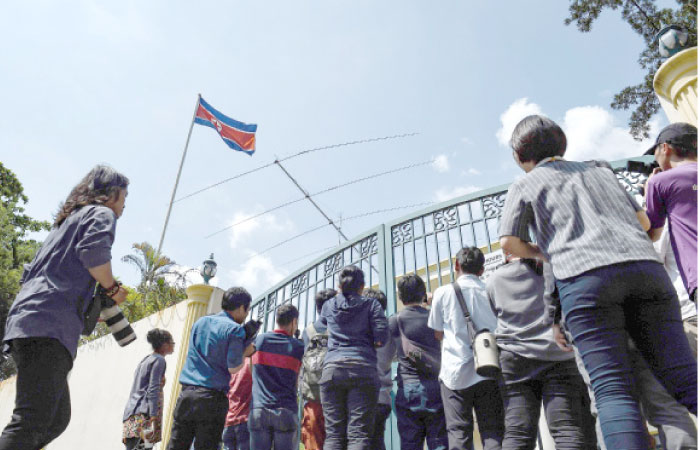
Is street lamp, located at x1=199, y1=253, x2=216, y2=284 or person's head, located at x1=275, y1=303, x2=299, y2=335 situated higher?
street lamp, located at x1=199, y1=253, x2=216, y2=284

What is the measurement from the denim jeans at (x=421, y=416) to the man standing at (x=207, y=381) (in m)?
1.17

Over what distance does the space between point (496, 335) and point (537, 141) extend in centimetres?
98

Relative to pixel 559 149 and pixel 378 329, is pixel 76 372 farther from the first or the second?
pixel 559 149

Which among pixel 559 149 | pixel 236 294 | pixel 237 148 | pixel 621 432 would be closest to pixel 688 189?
pixel 559 149

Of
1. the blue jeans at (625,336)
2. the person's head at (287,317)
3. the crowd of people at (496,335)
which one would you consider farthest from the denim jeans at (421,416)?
the blue jeans at (625,336)

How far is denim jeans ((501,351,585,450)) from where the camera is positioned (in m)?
2.05

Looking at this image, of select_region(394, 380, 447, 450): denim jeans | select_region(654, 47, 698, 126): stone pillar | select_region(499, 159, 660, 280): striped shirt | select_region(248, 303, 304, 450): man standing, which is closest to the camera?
select_region(499, 159, 660, 280): striped shirt

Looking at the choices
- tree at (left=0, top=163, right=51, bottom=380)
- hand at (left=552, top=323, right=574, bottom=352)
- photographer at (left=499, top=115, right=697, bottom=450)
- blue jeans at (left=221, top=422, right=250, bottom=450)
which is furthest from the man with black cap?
tree at (left=0, top=163, right=51, bottom=380)

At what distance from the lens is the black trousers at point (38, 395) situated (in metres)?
1.82

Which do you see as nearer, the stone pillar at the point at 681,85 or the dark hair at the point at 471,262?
the dark hair at the point at 471,262

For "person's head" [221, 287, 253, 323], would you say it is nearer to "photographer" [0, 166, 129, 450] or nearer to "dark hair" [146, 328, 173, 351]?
"dark hair" [146, 328, 173, 351]

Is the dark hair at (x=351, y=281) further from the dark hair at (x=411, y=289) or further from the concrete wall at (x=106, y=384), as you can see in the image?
the concrete wall at (x=106, y=384)

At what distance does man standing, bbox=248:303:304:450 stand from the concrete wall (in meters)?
3.09

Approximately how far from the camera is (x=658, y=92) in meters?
3.94
